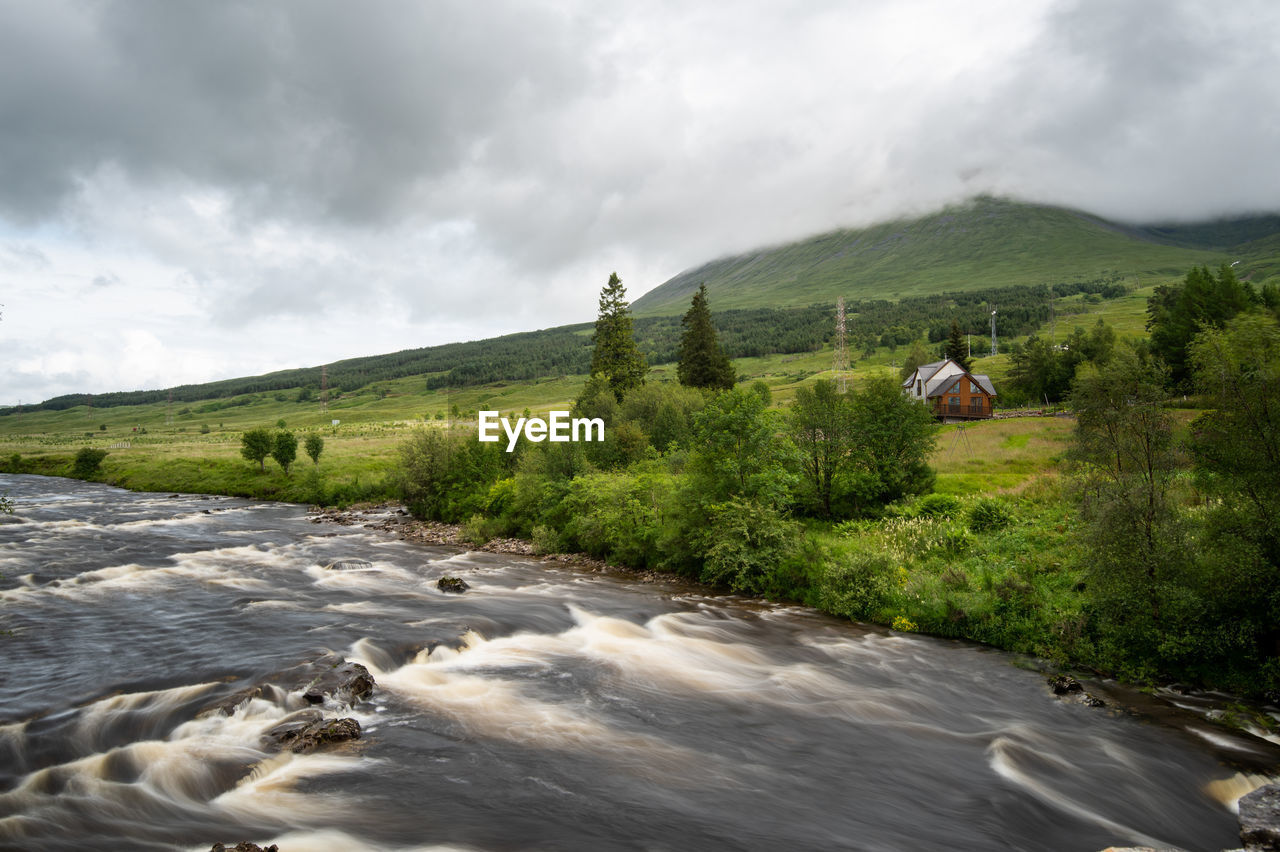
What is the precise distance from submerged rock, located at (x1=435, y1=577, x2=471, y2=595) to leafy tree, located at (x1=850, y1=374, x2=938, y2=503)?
2193 centimetres

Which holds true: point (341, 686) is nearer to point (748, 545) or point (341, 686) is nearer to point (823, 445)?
point (748, 545)

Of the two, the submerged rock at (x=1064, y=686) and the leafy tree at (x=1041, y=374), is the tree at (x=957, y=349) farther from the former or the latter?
the submerged rock at (x=1064, y=686)

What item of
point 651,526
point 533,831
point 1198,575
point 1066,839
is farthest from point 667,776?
point 651,526

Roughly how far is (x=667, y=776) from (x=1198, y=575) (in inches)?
590

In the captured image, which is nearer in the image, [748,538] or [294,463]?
[748,538]

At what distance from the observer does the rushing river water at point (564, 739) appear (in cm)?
1242

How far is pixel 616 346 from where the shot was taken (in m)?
76.2

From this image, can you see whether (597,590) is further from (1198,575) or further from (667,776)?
(1198,575)

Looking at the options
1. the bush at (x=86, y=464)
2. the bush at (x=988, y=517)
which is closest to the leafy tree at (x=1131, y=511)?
the bush at (x=988, y=517)

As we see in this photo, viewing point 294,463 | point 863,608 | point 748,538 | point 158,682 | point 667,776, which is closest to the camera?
point 667,776

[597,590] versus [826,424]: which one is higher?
[826,424]

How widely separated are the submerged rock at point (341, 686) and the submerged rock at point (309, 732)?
103 cm

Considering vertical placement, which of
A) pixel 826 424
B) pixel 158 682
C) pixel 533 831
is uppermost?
pixel 826 424

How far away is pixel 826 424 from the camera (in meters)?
39.5
